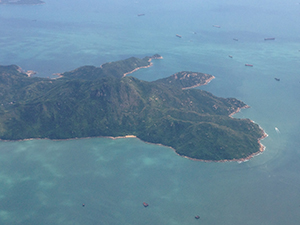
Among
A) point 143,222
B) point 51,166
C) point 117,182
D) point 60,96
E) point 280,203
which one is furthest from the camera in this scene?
point 60,96

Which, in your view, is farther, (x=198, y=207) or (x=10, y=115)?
(x=10, y=115)

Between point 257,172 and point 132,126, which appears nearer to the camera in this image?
point 257,172

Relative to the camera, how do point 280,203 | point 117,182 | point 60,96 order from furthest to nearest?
point 60,96
point 117,182
point 280,203

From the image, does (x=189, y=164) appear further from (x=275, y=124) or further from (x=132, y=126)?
(x=275, y=124)

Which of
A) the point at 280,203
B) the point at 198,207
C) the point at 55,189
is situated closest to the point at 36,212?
the point at 55,189

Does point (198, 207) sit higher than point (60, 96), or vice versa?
point (60, 96)

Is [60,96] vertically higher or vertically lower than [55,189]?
higher

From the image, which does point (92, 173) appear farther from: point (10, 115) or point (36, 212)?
point (10, 115)

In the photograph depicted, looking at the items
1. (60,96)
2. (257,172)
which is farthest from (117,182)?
(60,96)

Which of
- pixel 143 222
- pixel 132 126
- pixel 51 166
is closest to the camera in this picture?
pixel 143 222
